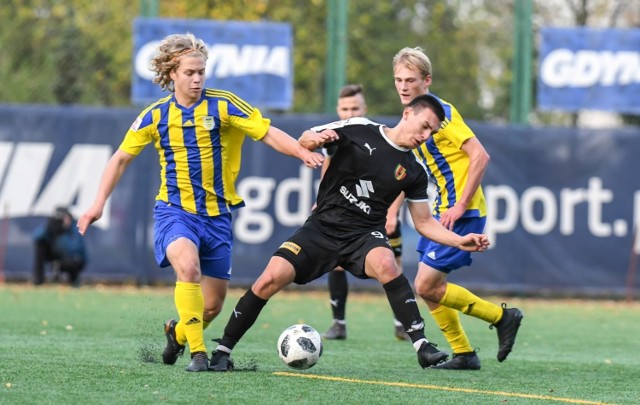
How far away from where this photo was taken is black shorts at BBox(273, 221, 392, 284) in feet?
23.5

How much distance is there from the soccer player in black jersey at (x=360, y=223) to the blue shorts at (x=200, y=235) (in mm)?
359

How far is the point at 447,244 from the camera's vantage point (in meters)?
7.34

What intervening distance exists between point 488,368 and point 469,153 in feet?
4.77

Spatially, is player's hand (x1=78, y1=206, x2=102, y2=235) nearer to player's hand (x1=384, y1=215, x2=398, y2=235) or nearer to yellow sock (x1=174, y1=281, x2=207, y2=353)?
yellow sock (x1=174, y1=281, x2=207, y2=353)

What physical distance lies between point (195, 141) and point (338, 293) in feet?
10.2

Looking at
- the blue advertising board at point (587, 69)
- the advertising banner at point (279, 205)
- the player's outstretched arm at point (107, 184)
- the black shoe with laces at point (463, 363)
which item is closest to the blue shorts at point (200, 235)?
the player's outstretched arm at point (107, 184)

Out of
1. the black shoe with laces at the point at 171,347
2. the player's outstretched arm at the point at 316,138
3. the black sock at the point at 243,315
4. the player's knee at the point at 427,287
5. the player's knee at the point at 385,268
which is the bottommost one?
the black shoe with laces at the point at 171,347

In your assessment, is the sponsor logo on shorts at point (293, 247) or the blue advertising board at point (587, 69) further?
the blue advertising board at point (587, 69)

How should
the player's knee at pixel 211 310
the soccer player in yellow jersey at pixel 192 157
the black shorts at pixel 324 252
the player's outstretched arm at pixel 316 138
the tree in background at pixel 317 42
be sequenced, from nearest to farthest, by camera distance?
the player's outstretched arm at pixel 316 138
the black shorts at pixel 324 252
the soccer player in yellow jersey at pixel 192 157
the player's knee at pixel 211 310
the tree in background at pixel 317 42

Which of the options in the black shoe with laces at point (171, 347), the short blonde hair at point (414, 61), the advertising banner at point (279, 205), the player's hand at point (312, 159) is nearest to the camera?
the player's hand at point (312, 159)

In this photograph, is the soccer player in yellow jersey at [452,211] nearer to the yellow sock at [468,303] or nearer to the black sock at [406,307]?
the yellow sock at [468,303]

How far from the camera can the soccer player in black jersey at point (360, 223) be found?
7086mm

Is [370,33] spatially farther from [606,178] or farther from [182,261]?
[182,261]

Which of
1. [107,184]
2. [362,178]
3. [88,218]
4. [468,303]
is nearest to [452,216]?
[468,303]
